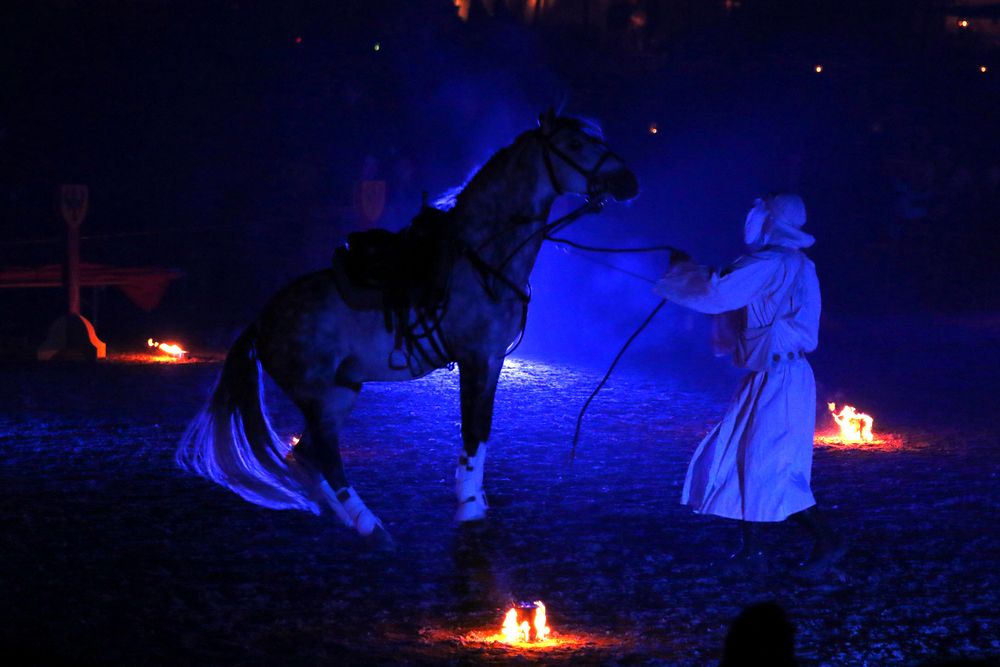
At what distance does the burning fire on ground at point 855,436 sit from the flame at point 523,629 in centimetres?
569

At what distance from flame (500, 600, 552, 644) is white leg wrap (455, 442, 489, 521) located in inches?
80.6

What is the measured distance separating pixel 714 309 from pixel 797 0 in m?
23.9

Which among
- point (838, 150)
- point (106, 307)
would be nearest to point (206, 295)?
point (106, 307)

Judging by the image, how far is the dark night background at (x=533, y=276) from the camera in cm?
574

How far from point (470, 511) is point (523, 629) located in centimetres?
215

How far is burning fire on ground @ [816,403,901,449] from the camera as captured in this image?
33.3 ft

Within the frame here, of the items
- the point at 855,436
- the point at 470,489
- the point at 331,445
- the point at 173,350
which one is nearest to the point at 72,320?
the point at 173,350

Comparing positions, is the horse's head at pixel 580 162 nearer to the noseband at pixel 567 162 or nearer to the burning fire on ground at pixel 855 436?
the noseband at pixel 567 162

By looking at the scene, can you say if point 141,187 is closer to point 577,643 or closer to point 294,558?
point 294,558

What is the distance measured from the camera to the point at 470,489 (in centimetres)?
726

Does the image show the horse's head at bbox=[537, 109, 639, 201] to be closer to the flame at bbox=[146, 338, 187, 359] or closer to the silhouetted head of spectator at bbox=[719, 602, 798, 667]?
the silhouetted head of spectator at bbox=[719, 602, 798, 667]

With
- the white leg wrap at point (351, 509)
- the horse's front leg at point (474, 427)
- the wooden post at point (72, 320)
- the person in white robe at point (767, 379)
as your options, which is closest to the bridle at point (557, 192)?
the horse's front leg at point (474, 427)

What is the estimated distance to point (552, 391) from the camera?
13453mm

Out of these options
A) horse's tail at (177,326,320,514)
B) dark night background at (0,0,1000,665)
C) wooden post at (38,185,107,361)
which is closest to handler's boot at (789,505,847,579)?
dark night background at (0,0,1000,665)
